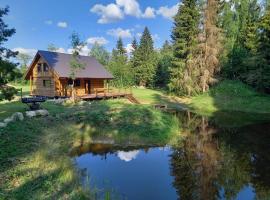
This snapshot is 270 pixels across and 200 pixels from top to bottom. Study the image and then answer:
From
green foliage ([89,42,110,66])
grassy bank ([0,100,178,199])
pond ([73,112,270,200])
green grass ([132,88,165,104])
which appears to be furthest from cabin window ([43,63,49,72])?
green foliage ([89,42,110,66])

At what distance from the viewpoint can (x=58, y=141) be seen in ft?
48.1

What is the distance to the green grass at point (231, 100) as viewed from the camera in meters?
30.7

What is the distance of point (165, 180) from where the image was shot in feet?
36.5

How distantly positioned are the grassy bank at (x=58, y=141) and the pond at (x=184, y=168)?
83 centimetres

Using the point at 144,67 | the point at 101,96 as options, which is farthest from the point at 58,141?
the point at 144,67

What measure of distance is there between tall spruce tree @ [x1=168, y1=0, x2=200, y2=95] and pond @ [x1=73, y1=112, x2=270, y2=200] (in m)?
18.5

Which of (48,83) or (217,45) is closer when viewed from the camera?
(48,83)

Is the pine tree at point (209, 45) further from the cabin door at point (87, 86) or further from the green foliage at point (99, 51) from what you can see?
the green foliage at point (99, 51)

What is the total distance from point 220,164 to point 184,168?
6.01ft

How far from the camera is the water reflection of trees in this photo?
32.8 ft

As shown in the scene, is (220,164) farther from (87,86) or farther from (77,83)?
(87,86)

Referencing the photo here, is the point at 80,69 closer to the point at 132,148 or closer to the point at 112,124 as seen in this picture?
the point at 112,124

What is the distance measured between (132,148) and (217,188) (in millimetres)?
6197

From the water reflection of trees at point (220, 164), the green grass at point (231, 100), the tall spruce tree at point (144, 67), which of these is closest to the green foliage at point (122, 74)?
the tall spruce tree at point (144, 67)
